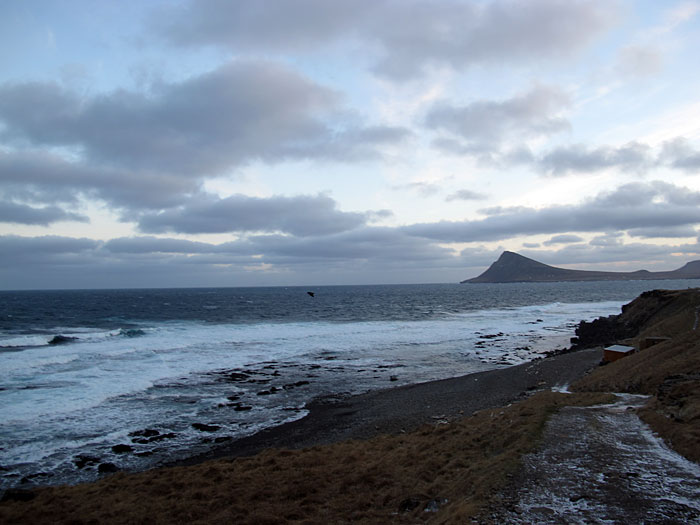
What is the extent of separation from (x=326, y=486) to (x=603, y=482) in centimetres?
531

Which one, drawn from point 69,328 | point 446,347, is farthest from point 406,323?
point 69,328

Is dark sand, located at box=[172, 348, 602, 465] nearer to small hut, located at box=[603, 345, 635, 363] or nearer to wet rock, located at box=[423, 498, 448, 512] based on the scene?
small hut, located at box=[603, 345, 635, 363]

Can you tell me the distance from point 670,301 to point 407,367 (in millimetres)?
28376

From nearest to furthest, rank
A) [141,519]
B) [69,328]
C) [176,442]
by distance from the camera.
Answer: [141,519] → [176,442] → [69,328]

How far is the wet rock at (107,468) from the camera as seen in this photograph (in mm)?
12530

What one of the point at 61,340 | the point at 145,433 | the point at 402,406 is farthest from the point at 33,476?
the point at 61,340

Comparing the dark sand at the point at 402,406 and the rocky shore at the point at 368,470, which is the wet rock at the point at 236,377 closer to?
the dark sand at the point at 402,406

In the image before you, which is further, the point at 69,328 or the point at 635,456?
the point at 69,328

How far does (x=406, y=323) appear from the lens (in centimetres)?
5662

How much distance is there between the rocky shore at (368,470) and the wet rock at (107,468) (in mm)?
1347

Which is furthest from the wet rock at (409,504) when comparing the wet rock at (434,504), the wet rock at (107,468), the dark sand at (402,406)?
the wet rock at (107,468)

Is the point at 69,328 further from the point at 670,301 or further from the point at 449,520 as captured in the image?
the point at 670,301

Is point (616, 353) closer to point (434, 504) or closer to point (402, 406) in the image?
point (402, 406)

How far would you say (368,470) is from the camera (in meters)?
9.96
